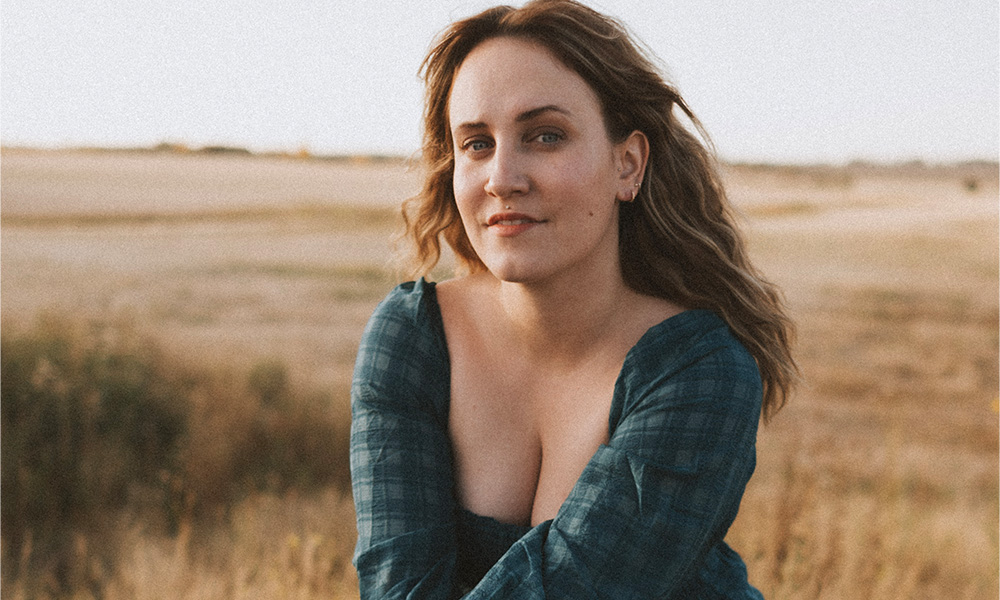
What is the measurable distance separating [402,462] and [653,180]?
933 mm

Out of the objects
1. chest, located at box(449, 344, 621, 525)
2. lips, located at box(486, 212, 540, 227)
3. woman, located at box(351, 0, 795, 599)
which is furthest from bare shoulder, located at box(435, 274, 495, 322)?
lips, located at box(486, 212, 540, 227)

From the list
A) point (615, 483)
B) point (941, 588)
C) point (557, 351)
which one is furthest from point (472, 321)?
point (941, 588)

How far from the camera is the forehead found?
69.6 inches

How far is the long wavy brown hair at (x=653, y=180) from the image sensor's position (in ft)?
6.01

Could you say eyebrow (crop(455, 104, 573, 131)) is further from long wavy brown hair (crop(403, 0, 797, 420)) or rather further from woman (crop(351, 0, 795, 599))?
long wavy brown hair (crop(403, 0, 797, 420))

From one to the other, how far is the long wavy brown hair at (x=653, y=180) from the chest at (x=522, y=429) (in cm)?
31

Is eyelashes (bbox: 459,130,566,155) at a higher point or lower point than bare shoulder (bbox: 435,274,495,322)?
higher

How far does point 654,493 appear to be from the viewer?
1670 millimetres

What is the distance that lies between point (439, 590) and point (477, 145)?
100 centimetres

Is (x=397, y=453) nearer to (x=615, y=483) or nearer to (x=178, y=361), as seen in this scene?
(x=615, y=483)

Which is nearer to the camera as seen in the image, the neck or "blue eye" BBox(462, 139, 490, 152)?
"blue eye" BBox(462, 139, 490, 152)

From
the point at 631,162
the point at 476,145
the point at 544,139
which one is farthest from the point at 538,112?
the point at 631,162

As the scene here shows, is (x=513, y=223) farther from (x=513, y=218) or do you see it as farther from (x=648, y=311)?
(x=648, y=311)

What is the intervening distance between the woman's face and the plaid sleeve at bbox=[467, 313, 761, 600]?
0.37 meters
